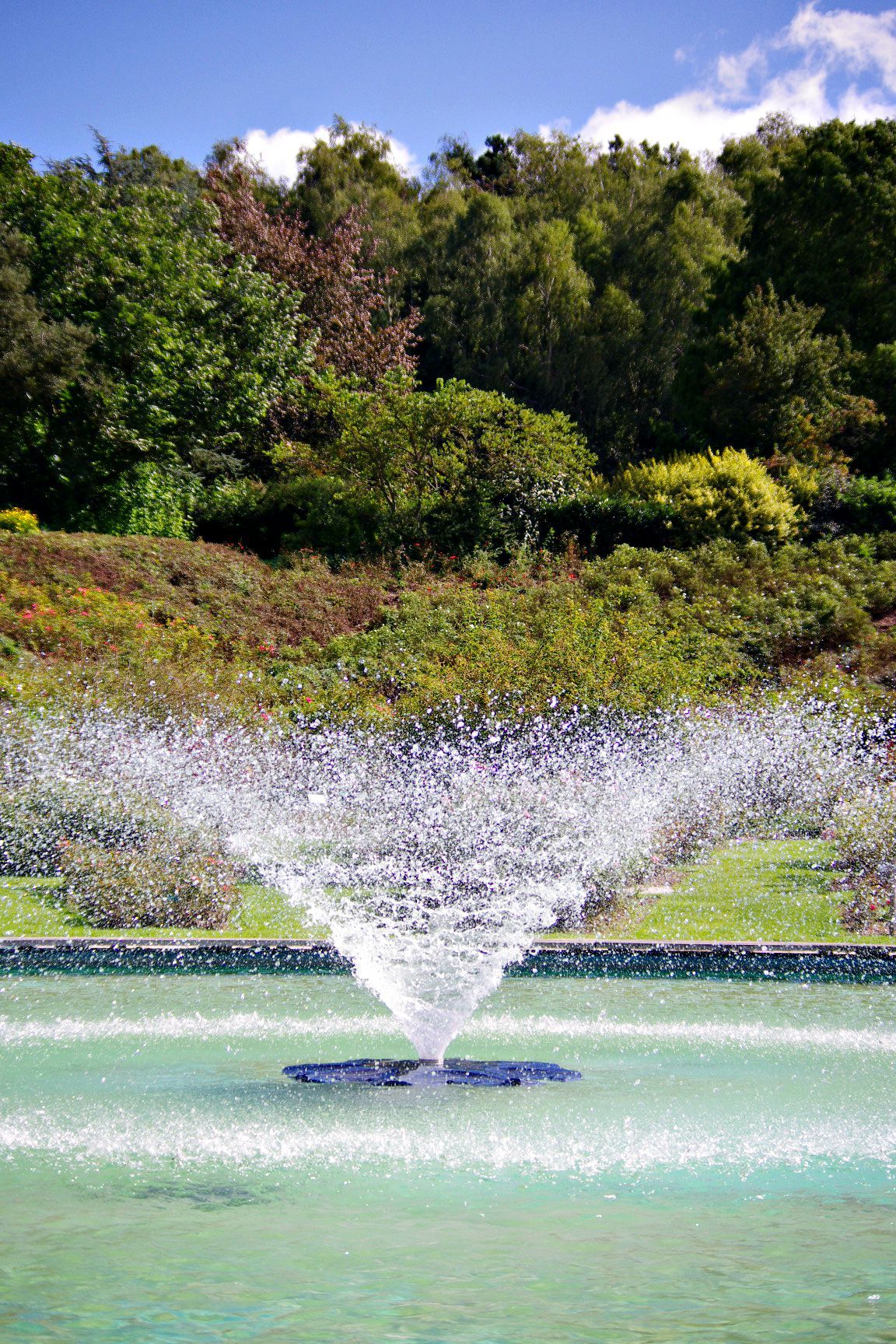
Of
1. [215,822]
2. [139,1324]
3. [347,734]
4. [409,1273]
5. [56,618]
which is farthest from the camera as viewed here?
[56,618]

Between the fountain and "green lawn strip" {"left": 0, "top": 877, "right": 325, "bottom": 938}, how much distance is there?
0.75ft

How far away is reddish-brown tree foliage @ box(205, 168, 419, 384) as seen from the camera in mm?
22859

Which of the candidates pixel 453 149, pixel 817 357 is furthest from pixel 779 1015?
pixel 453 149

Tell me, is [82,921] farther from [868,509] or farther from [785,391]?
[785,391]

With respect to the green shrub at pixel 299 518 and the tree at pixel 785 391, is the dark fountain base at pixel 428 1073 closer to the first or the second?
the green shrub at pixel 299 518

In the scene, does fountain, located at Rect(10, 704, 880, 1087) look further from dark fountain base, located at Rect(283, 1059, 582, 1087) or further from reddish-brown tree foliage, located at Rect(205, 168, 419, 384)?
reddish-brown tree foliage, located at Rect(205, 168, 419, 384)

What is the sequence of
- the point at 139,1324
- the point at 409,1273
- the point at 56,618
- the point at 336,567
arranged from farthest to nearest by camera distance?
the point at 336,567, the point at 56,618, the point at 409,1273, the point at 139,1324

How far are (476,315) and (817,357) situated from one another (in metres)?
10.7

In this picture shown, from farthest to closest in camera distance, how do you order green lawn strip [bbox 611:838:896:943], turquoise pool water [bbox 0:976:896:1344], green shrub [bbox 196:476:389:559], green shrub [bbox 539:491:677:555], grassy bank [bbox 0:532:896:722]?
green shrub [bbox 196:476:389:559] < green shrub [bbox 539:491:677:555] < grassy bank [bbox 0:532:896:722] < green lawn strip [bbox 611:838:896:943] < turquoise pool water [bbox 0:976:896:1344]

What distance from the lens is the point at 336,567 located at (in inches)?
628

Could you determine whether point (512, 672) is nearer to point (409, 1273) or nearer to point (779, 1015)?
point (779, 1015)

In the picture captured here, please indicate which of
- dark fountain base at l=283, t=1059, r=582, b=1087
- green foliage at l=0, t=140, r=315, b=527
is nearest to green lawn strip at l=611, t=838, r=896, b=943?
dark fountain base at l=283, t=1059, r=582, b=1087

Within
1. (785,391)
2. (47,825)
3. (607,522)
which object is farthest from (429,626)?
(785,391)

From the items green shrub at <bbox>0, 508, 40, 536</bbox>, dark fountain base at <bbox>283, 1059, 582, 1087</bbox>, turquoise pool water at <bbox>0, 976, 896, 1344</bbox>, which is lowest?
turquoise pool water at <bbox>0, 976, 896, 1344</bbox>
